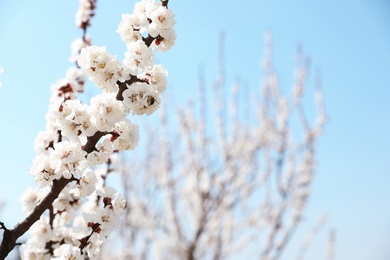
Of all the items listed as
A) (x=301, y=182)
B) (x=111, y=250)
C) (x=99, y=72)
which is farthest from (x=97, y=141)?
(x=111, y=250)

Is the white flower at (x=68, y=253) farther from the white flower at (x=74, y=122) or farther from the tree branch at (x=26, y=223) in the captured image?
the white flower at (x=74, y=122)

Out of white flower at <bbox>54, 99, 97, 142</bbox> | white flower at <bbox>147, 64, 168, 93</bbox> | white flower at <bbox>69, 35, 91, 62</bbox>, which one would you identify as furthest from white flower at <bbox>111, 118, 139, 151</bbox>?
white flower at <bbox>69, 35, 91, 62</bbox>

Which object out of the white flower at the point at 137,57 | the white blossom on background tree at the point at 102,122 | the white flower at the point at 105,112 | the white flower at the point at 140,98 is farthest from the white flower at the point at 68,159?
the white flower at the point at 137,57

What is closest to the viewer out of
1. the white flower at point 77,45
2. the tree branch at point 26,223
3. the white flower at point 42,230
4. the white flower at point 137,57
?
the tree branch at point 26,223

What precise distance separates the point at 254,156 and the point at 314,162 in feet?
4.66

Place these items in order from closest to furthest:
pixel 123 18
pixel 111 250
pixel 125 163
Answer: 1. pixel 123 18
2. pixel 125 163
3. pixel 111 250

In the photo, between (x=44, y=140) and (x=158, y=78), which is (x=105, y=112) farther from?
(x=44, y=140)

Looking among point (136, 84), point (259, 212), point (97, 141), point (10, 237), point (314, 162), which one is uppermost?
point (314, 162)

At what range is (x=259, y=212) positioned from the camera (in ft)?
28.9

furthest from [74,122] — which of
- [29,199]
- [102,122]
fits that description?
[29,199]

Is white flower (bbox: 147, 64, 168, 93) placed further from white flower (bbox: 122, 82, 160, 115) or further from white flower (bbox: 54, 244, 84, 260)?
white flower (bbox: 54, 244, 84, 260)

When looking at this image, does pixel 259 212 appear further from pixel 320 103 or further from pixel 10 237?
pixel 10 237

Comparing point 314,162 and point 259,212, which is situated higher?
point 314,162

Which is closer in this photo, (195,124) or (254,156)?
(254,156)
